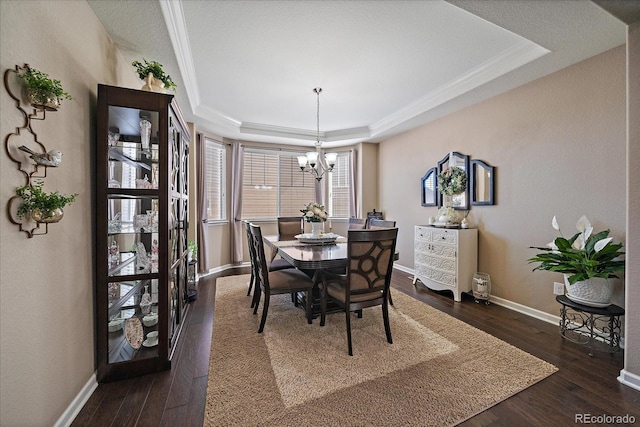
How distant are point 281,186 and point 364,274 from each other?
3.85 m

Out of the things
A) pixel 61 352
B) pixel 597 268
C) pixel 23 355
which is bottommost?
pixel 61 352

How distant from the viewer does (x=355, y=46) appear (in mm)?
2504

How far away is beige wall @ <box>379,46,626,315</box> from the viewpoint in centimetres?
233

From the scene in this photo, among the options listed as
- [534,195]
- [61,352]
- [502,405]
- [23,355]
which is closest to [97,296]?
[61,352]

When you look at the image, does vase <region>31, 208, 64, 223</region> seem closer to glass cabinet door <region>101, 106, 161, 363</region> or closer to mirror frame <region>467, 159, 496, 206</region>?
glass cabinet door <region>101, 106, 161, 363</region>

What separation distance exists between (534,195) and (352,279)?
2.36 meters

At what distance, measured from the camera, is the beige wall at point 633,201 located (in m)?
A: 1.77

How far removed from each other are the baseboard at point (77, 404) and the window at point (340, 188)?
4.78 meters

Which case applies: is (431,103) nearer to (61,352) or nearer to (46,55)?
(46,55)

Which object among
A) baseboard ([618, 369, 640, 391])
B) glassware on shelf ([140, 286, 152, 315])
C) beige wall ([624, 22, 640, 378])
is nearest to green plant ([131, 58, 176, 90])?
glassware on shelf ([140, 286, 152, 315])

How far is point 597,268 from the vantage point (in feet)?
7.13

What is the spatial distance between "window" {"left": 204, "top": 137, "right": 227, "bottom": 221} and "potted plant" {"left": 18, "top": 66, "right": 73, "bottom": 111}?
11.5ft

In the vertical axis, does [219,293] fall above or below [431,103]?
below

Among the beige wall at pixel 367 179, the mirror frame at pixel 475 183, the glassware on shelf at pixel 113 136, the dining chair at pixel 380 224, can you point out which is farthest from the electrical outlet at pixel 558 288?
the glassware on shelf at pixel 113 136
